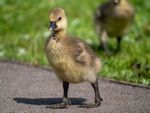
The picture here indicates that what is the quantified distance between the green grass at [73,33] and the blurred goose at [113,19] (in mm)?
379

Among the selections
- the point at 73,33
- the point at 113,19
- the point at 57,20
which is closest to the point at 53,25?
the point at 57,20

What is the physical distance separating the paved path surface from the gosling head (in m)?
0.94

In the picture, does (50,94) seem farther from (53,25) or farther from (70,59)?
(53,25)

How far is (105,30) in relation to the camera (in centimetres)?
1088

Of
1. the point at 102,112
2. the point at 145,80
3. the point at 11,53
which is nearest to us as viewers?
the point at 102,112

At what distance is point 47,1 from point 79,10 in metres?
0.85

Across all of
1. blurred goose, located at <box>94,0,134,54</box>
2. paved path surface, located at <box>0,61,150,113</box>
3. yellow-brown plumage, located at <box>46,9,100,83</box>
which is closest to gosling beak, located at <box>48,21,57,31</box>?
yellow-brown plumage, located at <box>46,9,100,83</box>

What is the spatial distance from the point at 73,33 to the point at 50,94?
15.2ft

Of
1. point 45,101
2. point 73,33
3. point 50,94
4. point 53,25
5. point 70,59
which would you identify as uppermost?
point 73,33

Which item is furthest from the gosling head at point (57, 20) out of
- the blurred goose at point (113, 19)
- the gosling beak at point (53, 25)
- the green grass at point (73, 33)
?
the blurred goose at point (113, 19)

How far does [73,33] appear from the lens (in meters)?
11.9

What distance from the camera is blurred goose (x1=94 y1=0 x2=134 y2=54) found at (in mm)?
10531

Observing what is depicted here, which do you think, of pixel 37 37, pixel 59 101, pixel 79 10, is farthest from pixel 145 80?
pixel 79 10

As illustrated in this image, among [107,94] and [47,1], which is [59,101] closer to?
[107,94]
